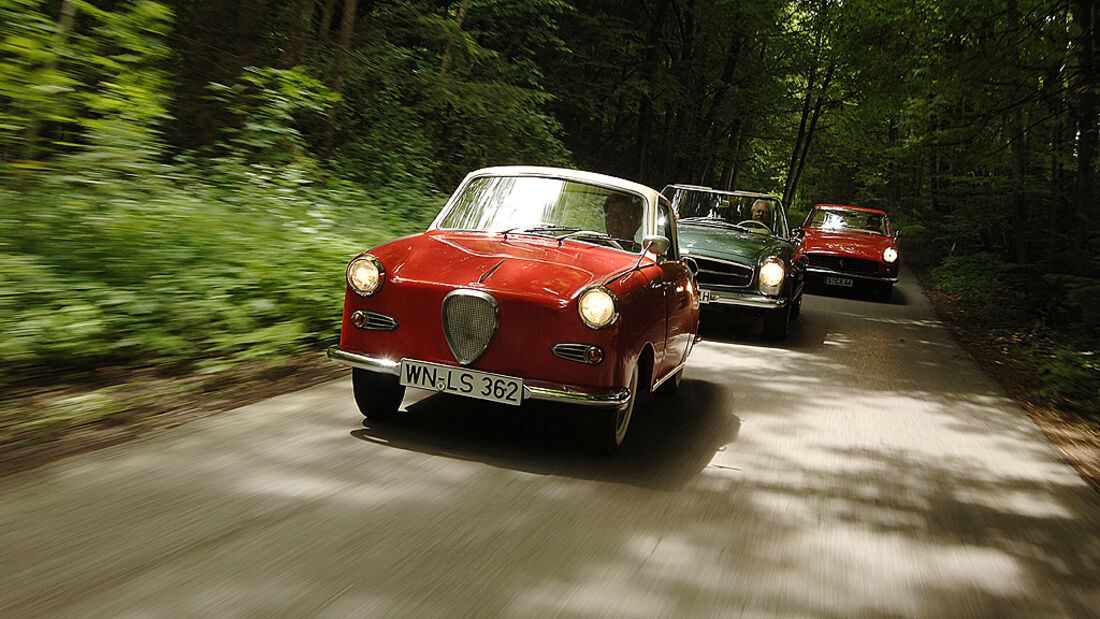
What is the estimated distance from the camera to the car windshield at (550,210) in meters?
5.68

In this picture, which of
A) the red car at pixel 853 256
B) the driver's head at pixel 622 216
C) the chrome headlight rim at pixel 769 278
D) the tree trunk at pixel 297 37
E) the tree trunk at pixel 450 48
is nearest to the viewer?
the driver's head at pixel 622 216

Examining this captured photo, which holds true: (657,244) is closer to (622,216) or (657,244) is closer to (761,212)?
(622,216)

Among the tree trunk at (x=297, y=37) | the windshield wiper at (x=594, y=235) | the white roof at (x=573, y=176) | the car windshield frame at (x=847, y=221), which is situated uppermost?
the tree trunk at (x=297, y=37)

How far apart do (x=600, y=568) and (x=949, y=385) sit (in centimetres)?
641

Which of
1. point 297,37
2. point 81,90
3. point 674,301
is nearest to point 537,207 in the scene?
point 674,301

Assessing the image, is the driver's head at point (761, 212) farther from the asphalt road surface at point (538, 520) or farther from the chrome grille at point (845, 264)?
the asphalt road surface at point (538, 520)

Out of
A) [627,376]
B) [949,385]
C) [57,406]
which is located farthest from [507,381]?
[949,385]

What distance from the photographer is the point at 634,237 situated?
582cm

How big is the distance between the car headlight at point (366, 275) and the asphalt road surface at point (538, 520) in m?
0.85

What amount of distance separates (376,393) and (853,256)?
13388 millimetres

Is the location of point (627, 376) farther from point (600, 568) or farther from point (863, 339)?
point (863, 339)

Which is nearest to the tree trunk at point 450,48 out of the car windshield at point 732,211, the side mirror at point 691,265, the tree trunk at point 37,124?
the car windshield at point 732,211

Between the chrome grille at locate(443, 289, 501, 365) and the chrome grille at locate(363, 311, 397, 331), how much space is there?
327 mm

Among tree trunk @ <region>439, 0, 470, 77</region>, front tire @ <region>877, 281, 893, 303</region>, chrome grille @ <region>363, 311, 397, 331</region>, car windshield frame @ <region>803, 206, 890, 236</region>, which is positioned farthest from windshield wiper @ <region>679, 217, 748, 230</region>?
chrome grille @ <region>363, 311, 397, 331</region>
